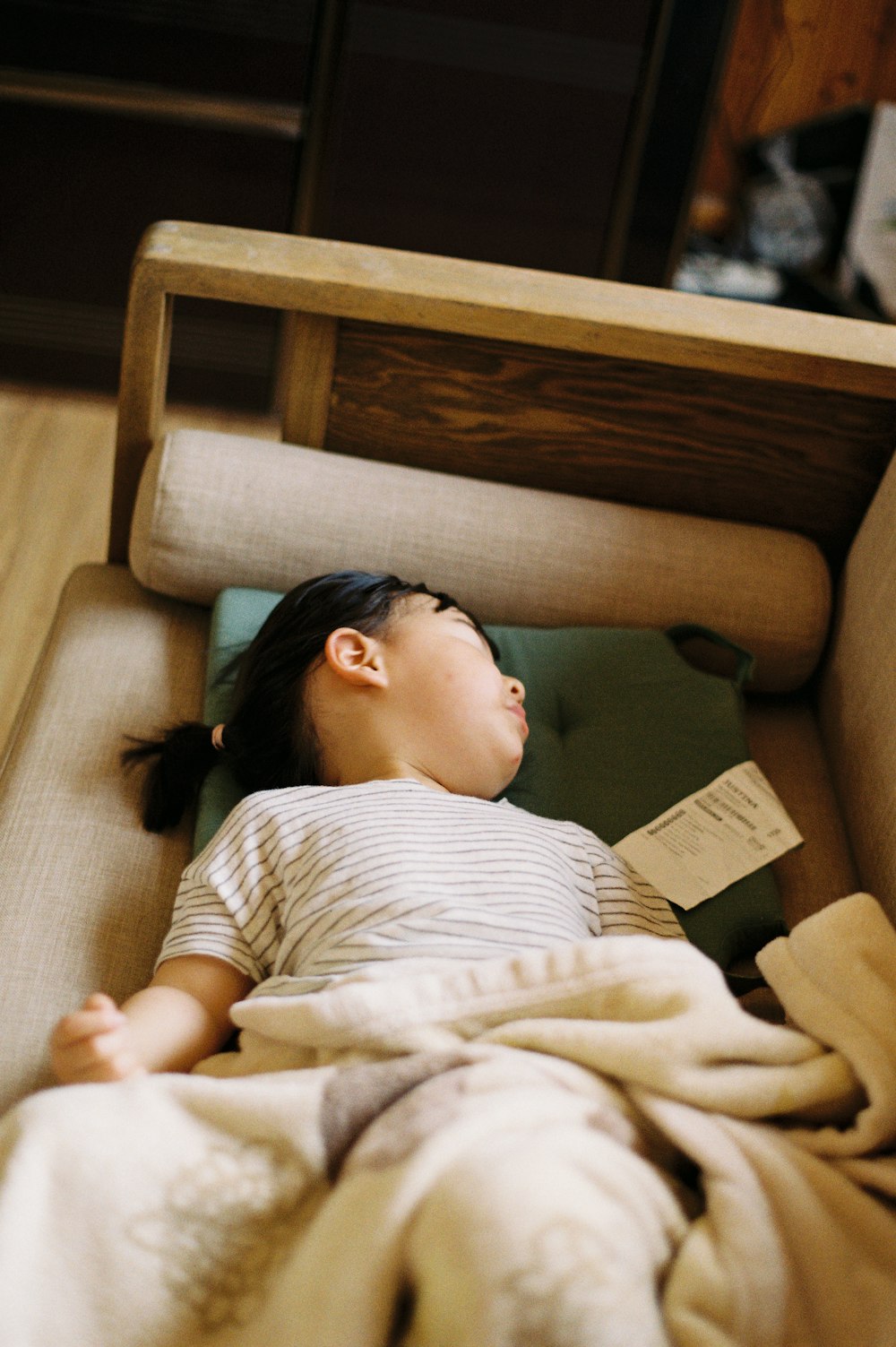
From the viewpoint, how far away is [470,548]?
1473mm

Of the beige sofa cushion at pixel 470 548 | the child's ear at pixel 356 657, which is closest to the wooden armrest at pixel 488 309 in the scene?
the beige sofa cushion at pixel 470 548

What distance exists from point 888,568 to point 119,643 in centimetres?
88

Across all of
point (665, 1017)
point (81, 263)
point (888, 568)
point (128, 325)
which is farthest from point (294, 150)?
point (665, 1017)

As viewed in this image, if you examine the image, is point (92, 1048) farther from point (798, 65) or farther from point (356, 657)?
point (798, 65)

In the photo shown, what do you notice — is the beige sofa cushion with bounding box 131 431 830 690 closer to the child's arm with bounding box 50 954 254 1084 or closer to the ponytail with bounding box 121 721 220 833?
the ponytail with bounding box 121 721 220 833

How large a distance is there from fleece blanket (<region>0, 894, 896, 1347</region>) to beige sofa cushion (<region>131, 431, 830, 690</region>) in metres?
0.65

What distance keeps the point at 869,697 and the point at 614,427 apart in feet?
1.54

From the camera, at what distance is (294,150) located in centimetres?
258

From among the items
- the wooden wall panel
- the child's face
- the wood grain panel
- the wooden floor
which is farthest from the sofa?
the wooden wall panel

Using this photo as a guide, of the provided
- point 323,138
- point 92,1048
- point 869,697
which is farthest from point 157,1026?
point 323,138

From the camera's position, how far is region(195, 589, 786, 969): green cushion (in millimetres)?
1226

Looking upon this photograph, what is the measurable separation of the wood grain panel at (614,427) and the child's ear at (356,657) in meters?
0.44

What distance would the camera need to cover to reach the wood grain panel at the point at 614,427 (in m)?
1.54

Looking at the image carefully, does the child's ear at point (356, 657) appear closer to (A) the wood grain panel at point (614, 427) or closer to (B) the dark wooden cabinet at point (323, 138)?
(A) the wood grain panel at point (614, 427)
